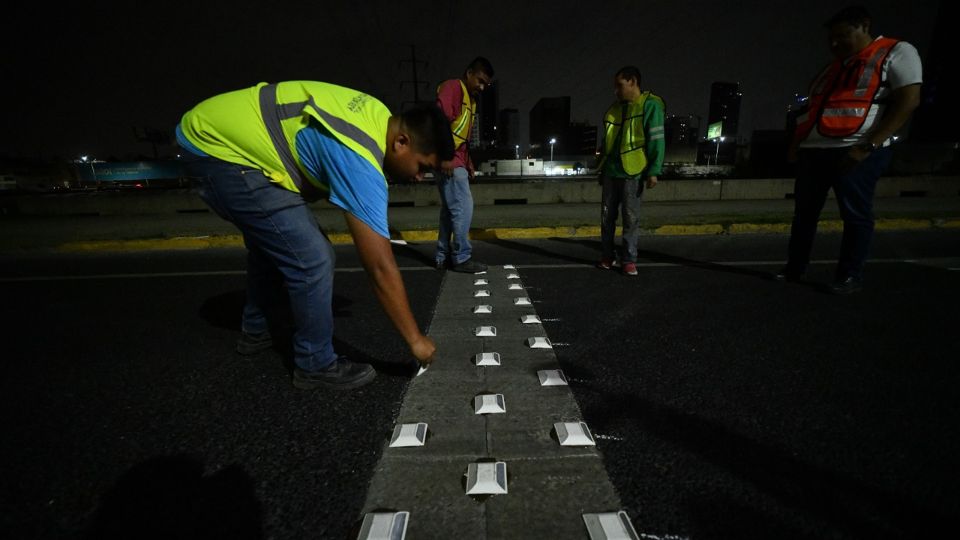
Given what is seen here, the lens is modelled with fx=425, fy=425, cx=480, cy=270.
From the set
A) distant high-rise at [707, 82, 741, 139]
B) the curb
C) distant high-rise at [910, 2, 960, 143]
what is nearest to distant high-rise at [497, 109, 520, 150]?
distant high-rise at [707, 82, 741, 139]

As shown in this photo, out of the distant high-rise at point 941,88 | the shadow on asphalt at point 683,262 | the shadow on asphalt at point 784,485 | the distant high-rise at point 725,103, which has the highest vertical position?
the distant high-rise at point 725,103

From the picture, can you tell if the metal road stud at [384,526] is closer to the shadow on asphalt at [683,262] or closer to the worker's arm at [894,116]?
the shadow on asphalt at [683,262]

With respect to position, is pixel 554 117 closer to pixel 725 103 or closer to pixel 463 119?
pixel 725 103

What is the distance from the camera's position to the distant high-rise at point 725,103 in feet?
581

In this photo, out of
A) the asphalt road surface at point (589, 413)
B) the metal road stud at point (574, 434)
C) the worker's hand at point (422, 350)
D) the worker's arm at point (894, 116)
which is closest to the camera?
the asphalt road surface at point (589, 413)

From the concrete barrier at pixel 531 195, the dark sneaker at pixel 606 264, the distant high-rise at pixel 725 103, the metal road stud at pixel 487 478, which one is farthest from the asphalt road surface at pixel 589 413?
the distant high-rise at pixel 725 103

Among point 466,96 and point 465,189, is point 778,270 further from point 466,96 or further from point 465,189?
point 466,96

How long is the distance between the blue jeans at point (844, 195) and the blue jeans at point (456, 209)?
9.47ft

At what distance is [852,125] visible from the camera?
3.21 m

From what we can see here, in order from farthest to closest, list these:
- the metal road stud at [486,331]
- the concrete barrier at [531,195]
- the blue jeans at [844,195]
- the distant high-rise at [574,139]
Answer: the distant high-rise at [574,139], the concrete barrier at [531,195], the blue jeans at [844,195], the metal road stud at [486,331]

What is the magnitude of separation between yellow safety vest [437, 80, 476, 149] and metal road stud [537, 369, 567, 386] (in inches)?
106

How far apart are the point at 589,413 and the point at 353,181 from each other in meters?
1.34

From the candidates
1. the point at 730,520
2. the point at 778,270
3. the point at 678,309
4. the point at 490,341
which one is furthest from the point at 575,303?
the point at 778,270

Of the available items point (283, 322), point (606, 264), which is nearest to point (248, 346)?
point (283, 322)
